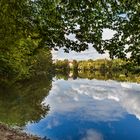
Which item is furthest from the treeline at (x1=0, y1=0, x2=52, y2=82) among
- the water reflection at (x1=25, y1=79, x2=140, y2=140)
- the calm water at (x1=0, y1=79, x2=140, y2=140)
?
the water reflection at (x1=25, y1=79, x2=140, y2=140)

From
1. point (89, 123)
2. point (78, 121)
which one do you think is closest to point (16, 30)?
point (89, 123)

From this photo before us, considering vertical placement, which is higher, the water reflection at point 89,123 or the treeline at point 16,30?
the treeline at point 16,30

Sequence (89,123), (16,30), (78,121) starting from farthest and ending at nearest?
(78,121)
(89,123)
(16,30)

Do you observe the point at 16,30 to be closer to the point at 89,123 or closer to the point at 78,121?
the point at 89,123

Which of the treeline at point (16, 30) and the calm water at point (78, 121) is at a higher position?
the treeline at point (16, 30)

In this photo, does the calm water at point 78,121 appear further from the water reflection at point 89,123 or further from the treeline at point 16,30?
the treeline at point 16,30

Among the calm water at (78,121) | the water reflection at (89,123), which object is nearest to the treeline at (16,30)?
the calm water at (78,121)

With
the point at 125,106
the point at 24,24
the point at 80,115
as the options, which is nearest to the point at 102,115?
the point at 80,115

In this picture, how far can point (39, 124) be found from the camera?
31.1 m

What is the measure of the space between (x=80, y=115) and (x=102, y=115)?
2.53 m

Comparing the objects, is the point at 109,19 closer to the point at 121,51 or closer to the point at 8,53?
the point at 121,51

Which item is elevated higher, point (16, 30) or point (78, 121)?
point (16, 30)

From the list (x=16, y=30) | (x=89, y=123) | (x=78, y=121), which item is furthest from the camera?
(x=78, y=121)

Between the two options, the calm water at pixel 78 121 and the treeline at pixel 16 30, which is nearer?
the treeline at pixel 16 30
